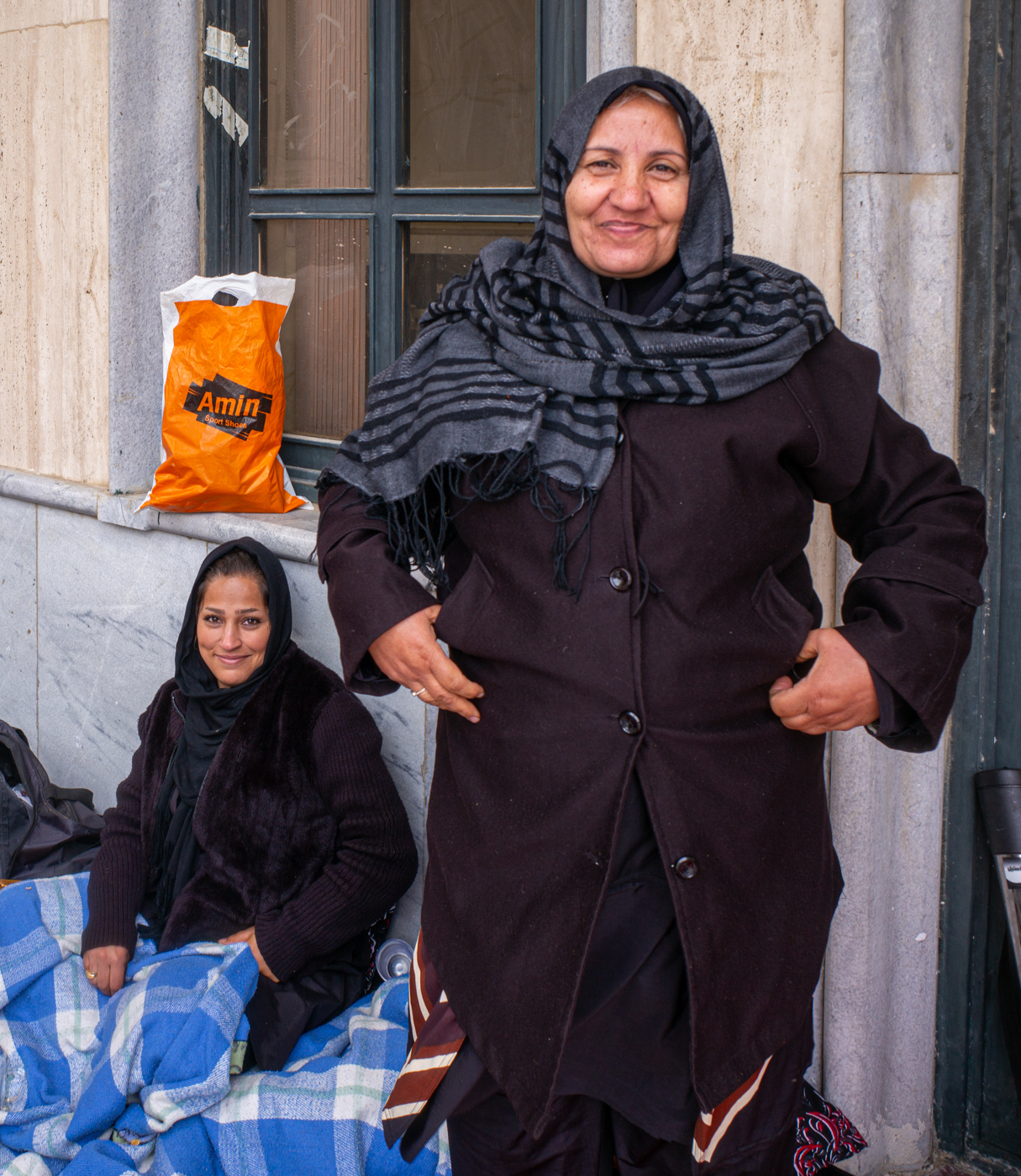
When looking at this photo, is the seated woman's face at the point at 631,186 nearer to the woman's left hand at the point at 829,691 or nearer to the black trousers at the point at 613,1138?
the woman's left hand at the point at 829,691

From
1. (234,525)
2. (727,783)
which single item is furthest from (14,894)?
(727,783)

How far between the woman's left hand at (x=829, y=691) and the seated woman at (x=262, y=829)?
52.4 inches

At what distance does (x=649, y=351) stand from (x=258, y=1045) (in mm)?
1810

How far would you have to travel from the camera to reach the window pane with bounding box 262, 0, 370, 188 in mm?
3395

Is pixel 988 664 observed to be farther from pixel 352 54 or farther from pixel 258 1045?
pixel 352 54

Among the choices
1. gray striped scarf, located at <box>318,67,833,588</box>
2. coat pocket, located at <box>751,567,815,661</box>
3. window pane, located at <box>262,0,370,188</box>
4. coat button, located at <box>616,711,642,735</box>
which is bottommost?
coat button, located at <box>616,711,642,735</box>

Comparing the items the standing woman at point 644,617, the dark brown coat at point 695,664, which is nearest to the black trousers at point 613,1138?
the standing woman at point 644,617

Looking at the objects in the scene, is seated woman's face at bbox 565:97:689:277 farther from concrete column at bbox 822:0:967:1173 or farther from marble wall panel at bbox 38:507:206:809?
marble wall panel at bbox 38:507:206:809

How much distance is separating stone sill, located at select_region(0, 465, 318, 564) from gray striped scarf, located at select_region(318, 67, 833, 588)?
45.9 inches

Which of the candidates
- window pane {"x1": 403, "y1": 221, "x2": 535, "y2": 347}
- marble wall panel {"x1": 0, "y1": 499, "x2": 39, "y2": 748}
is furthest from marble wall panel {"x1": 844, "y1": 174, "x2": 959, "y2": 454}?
marble wall panel {"x1": 0, "y1": 499, "x2": 39, "y2": 748}

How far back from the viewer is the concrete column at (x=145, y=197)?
11.9ft

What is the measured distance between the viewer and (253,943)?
8.78 ft

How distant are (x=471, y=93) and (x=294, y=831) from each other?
1.93 m

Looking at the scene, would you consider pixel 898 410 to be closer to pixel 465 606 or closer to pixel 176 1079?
pixel 465 606
